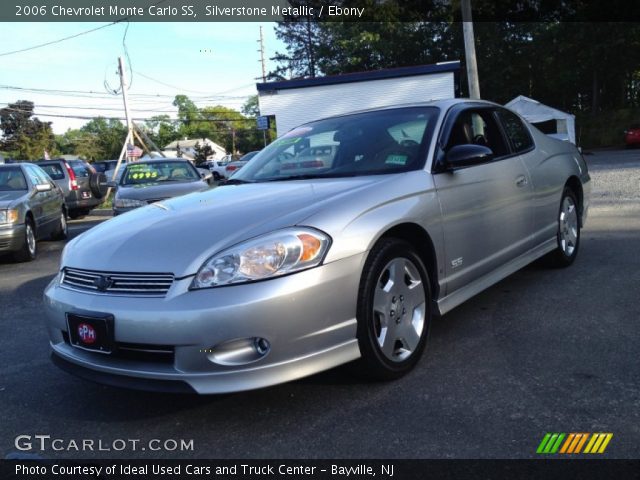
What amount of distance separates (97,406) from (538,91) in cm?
4230

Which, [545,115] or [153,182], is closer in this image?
[153,182]

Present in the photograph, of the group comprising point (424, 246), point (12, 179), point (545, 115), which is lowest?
point (424, 246)

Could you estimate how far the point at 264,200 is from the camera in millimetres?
3219

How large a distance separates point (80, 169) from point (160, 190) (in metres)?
7.96

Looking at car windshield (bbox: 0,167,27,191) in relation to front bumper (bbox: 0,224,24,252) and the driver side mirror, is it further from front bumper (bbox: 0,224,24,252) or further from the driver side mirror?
the driver side mirror

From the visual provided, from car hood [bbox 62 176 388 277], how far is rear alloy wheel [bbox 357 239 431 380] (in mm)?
402

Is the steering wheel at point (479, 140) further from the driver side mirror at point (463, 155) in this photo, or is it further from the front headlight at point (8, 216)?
the front headlight at point (8, 216)

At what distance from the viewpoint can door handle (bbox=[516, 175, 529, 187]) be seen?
4.32 meters

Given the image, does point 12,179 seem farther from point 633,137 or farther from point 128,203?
point 633,137

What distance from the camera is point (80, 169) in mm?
16094

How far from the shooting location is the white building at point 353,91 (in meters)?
19.8

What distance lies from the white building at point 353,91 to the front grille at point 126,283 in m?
17.4

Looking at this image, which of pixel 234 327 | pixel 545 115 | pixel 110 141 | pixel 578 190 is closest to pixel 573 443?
pixel 234 327
